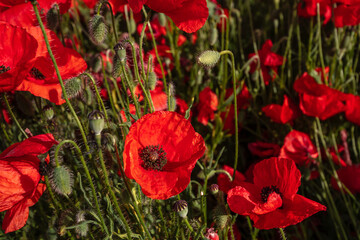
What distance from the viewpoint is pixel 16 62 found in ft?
3.44

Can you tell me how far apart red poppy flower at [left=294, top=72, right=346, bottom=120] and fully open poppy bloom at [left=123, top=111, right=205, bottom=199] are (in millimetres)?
782

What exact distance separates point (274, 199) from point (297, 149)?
672mm

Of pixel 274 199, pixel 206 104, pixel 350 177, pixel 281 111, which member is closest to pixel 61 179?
pixel 274 199

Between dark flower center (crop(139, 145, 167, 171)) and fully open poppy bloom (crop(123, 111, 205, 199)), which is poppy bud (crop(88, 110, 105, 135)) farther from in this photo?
dark flower center (crop(139, 145, 167, 171))

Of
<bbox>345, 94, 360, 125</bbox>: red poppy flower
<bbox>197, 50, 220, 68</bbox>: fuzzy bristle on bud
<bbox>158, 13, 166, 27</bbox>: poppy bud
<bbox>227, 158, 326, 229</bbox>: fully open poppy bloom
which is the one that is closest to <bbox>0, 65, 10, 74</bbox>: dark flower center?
<bbox>197, 50, 220, 68</bbox>: fuzzy bristle on bud

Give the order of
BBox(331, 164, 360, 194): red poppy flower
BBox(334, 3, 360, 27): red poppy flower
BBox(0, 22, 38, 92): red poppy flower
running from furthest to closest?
1. BBox(334, 3, 360, 27): red poppy flower
2. BBox(331, 164, 360, 194): red poppy flower
3. BBox(0, 22, 38, 92): red poppy flower

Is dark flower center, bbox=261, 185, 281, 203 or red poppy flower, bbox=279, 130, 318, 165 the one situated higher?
dark flower center, bbox=261, 185, 281, 203

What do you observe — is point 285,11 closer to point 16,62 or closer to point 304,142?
point 304,142

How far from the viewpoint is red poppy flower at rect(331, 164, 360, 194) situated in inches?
58.2

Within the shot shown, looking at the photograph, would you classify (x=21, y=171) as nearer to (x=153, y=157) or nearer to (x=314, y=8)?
(x=153, y=157)

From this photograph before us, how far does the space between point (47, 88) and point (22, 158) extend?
0.76 ft

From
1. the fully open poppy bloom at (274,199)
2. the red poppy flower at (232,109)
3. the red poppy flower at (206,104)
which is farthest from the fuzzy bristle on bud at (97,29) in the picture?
the red poppy flower at (232,109)

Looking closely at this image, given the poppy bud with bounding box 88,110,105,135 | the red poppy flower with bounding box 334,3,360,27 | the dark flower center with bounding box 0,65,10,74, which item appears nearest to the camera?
the poppy bud with bounding box 88,110,105,135

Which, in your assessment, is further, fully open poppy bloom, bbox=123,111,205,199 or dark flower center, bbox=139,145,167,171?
dark flower center, bbox=139,145,167,171
